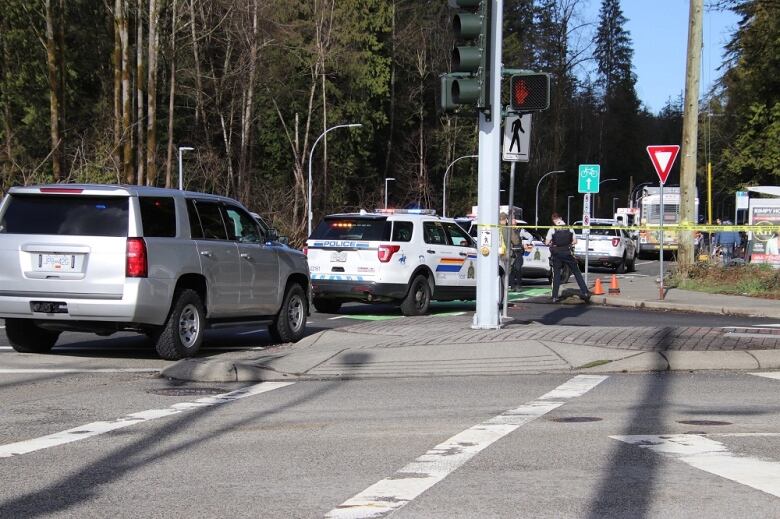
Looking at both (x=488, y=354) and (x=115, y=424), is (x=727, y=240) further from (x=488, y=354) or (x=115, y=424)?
(x=115, y=424)

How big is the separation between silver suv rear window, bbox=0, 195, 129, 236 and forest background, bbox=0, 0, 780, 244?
25408 mm

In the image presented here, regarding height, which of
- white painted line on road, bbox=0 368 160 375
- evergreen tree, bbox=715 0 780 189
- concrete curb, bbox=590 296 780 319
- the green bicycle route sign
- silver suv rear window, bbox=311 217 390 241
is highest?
evergreen tree, bbox=715 0 780 189

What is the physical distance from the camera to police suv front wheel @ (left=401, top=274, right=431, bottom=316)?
19.2 m

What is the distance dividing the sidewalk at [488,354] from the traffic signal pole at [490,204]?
1.12 feet

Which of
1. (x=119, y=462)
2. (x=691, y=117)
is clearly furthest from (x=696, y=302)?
(x=119, y=462)

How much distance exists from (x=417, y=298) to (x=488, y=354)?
7.85 metres

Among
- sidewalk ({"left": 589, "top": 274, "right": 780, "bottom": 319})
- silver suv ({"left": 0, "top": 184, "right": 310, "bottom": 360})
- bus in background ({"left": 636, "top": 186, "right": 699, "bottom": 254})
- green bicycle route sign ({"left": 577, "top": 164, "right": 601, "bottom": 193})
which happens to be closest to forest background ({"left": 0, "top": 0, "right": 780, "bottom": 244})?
bus in background ({"left": 636, "top": 186, "right": 699, "bottom": 254})

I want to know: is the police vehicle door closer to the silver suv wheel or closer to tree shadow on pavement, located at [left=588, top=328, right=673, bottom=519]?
the silver suv wheel

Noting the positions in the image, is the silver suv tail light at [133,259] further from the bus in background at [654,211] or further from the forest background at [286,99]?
the bus in background at [654,211]

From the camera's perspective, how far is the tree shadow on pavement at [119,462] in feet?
18.3

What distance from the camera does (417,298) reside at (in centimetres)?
1947

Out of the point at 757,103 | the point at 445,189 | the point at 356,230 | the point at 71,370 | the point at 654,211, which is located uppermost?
the point at 757,103

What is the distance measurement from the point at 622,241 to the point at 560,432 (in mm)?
35356

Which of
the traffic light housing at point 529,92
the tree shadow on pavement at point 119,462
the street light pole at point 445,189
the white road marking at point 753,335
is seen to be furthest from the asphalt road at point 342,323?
the street light pole at point 445,189
